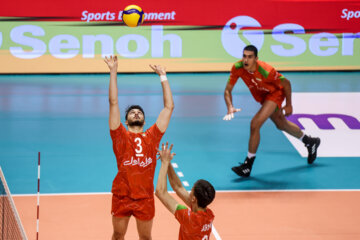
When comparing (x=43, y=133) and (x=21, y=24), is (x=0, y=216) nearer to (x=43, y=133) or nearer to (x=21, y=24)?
(x=43, y=133)

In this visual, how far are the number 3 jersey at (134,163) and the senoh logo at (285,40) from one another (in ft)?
47.8

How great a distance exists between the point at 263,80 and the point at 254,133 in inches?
35.8

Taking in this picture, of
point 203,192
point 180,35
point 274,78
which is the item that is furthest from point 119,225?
point 180,35

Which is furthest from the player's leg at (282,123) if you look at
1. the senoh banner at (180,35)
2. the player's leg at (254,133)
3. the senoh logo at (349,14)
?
the senoh logo at (349,14)

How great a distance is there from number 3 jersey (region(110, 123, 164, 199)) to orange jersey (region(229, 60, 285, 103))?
4425 millimetres

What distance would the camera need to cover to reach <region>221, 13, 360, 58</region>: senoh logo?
20.6m

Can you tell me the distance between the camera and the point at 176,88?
60.6 feet

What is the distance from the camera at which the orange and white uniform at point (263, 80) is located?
10438 millimetres

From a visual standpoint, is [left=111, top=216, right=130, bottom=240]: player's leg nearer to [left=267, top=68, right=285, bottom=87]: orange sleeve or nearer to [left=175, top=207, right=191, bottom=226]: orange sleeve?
[left=175, top=207, right=191, bottom=226]: orange sleeve

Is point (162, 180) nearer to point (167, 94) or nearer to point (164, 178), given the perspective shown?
point (164, 178)

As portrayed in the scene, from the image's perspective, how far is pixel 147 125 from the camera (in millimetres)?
13750

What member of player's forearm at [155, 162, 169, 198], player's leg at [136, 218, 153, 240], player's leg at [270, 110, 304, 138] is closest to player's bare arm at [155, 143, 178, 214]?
player's forearm at [155, 162, 169, 198]

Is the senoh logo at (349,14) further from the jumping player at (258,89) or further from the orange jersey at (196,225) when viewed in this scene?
the orange jersey at (196,225)

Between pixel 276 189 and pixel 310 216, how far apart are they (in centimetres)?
133
